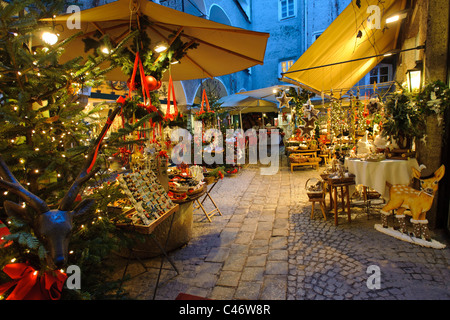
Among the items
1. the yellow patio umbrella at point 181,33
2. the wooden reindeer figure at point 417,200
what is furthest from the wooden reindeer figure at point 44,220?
the wooden reindeer figure at point 417,200

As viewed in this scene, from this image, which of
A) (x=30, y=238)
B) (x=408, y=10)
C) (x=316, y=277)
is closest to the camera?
(x=30, y=238)

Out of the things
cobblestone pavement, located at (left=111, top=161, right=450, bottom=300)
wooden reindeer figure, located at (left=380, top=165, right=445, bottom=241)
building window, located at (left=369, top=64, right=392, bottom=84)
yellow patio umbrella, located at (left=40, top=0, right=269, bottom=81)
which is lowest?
cobblestone pavement, located at (left=111, top=161, right=450, bottom=300)

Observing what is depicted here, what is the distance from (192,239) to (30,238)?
10.3 feet

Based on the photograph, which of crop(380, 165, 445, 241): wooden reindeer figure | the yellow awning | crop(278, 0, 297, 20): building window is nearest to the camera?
crop(380, 165, 445, 241): wooden reindeer figure

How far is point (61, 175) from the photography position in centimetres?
249

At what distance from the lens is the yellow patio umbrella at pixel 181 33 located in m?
2.88

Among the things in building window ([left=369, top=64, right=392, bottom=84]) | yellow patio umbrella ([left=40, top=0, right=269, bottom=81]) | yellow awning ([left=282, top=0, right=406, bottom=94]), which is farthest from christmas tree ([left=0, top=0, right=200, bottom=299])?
building window ([left=369, top=64, right=392, bottom=84])

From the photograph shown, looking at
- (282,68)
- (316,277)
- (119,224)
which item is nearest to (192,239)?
(119,224)

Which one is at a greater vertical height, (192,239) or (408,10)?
(408,10)

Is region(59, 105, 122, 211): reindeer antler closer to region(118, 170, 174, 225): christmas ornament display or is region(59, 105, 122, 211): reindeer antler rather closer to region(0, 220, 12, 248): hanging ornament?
region(0, 220, 12, 248): hanging ornament

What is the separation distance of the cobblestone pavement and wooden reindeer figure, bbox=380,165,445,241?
312 mm

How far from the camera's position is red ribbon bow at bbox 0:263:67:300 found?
1787 millimetres

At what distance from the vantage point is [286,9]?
65.3 ft
